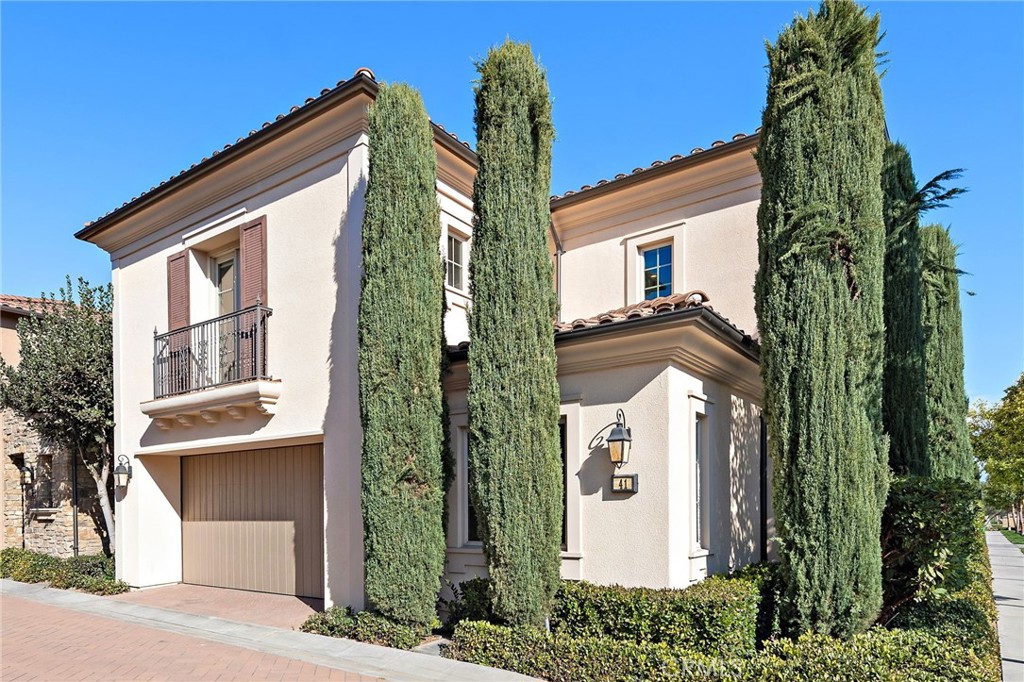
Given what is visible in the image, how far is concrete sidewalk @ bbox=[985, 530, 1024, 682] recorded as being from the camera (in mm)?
7344

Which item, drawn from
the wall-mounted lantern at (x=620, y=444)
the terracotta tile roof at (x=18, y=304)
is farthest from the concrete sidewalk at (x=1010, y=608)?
the terracotta tile roof at (x=18, y=304)

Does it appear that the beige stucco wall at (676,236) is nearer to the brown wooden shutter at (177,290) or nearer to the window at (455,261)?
the window at (455,261)

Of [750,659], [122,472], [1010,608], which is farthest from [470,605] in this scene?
[1010,608]

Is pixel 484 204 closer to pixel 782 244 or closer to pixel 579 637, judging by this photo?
pixel 782 244

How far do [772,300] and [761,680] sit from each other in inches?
146

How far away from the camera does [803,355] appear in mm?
6934

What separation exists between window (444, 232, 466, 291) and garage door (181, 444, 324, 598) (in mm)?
3554

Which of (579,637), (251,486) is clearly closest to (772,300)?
(579,637)

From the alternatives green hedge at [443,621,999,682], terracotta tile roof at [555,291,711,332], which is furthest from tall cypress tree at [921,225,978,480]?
green hedge at [443,621,999,682]

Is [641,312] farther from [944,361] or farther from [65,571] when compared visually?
[65,571]

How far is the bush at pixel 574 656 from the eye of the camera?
620 centimetres

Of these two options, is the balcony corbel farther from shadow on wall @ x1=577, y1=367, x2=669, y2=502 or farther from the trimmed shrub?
the trimmed shrub

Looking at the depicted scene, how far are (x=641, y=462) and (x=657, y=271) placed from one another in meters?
5.80

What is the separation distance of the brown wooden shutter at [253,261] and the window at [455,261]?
2975 mm
